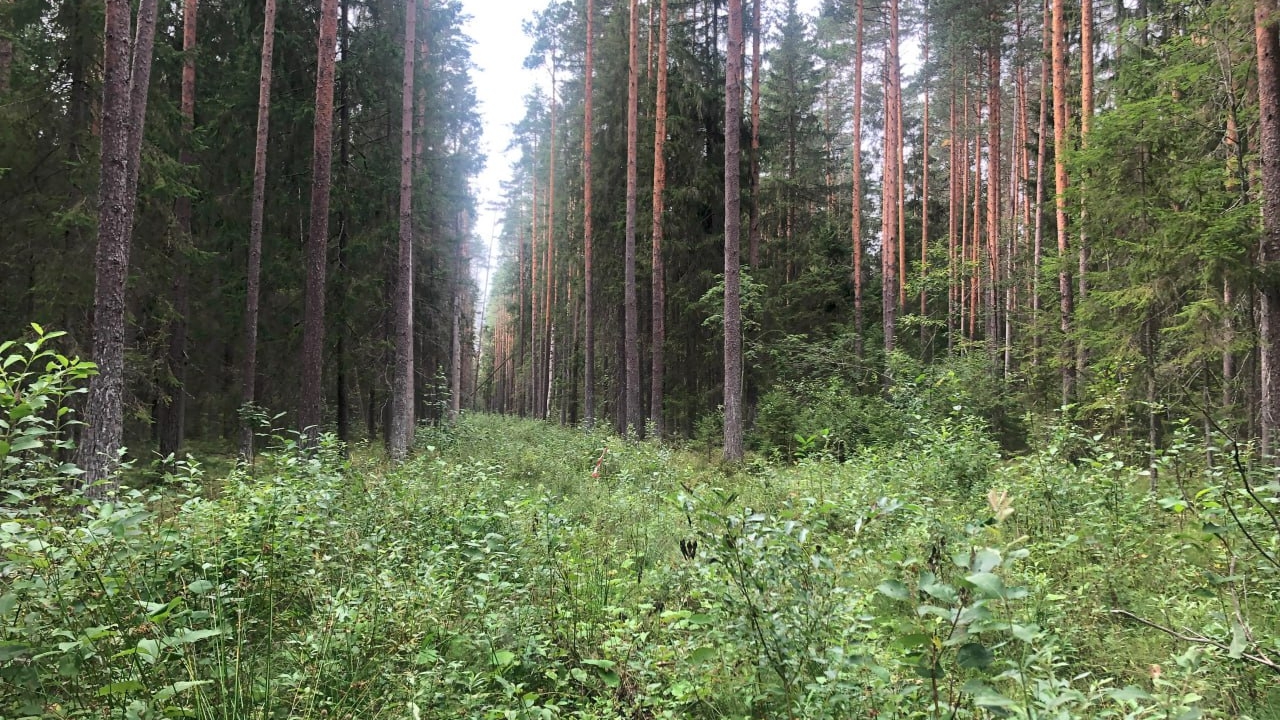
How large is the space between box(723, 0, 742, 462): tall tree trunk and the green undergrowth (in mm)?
5680

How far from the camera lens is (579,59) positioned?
23719 millimetres

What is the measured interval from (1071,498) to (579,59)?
2398cm

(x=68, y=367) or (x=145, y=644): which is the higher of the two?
(x=68, y=367)

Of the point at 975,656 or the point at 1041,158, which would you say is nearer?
the point at 975,656

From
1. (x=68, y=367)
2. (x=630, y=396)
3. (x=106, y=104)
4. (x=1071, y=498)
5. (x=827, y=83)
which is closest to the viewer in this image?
(x=68, y=367)

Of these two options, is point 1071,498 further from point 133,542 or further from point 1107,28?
point 1107,28

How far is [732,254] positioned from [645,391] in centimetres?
1181

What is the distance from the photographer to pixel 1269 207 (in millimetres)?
6652

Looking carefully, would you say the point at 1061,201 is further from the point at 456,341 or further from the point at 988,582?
the point at 456,341

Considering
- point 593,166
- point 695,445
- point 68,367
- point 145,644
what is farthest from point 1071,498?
point 593,166

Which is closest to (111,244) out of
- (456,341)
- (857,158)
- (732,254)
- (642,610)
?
(642,610)

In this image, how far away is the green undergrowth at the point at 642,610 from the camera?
2.08 metres

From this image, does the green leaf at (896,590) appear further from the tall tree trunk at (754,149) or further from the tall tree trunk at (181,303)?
the tall tree trunk at (754,149)

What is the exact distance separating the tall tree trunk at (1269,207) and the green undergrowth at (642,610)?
204 centimetres
